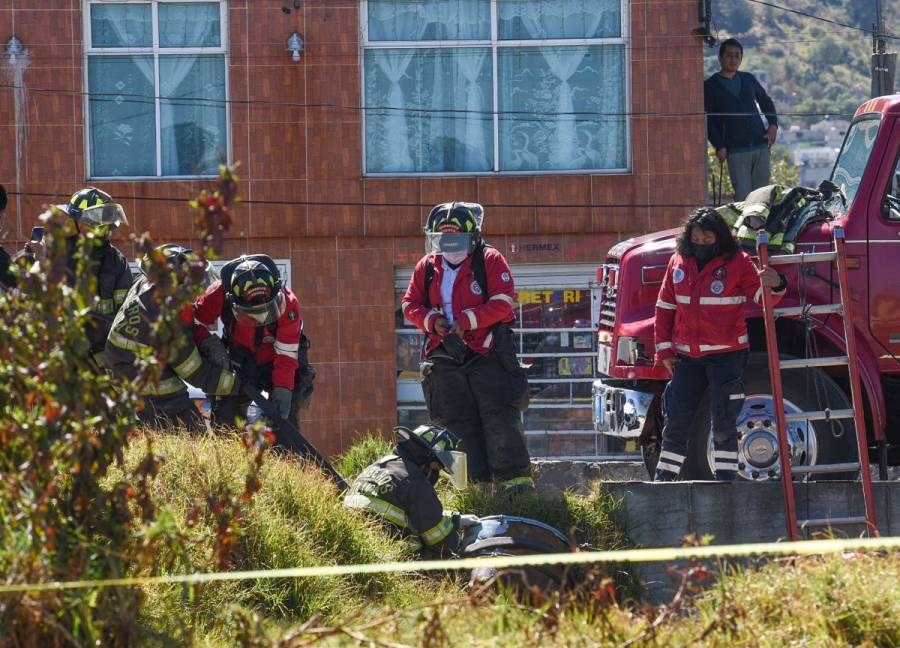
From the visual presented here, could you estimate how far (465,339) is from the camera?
29.8 ft

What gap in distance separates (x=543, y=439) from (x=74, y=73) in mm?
6333

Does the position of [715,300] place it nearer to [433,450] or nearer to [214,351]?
[433,450]

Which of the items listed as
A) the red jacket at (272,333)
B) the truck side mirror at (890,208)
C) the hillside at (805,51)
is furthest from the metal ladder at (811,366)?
the hillside at (805,51)

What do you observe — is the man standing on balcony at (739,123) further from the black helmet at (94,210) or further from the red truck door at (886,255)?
the black helmet at (94,210)

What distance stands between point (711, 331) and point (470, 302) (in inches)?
61.0

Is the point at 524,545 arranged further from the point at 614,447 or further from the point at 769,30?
the point at 769,30

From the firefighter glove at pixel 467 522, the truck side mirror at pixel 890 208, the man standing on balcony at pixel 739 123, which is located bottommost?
the firefighter glove at pixel 467 522

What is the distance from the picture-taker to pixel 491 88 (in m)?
16.1

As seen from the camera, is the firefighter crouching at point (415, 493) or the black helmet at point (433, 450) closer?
the firefighter crouching at point (415, 493)

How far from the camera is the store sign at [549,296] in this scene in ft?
52.6

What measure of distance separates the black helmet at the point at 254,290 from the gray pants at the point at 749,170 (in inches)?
227

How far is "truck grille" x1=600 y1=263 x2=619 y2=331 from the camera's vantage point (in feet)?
31.5

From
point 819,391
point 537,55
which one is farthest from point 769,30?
point 819,391

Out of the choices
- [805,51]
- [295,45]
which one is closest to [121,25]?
[295,45]
